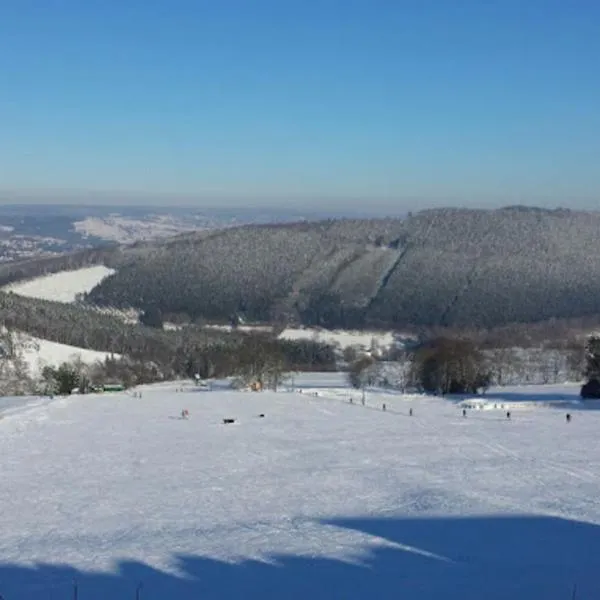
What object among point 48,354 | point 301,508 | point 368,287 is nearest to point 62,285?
point 368,287

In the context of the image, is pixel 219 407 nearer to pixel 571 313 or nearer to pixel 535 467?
pixel 535 467

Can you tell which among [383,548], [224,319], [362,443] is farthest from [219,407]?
[224,319]

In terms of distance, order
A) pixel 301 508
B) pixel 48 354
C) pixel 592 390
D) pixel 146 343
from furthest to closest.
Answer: pixel 146 343 → pixel 48 354 → pixel 592 390 → pixel 301 508

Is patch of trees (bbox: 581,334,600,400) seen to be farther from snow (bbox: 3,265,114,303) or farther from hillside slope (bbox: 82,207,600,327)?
snow (bbox: 3,265,114,303)

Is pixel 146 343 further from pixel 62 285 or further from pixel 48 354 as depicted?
pixel 62 285

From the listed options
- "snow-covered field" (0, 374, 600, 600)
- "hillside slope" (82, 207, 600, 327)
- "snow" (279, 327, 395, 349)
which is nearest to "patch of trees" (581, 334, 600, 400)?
"snow-covered field" (0, 374, 600, 600)

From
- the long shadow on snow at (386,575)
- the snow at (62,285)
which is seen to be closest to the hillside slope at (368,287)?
the snow at (62,285)
